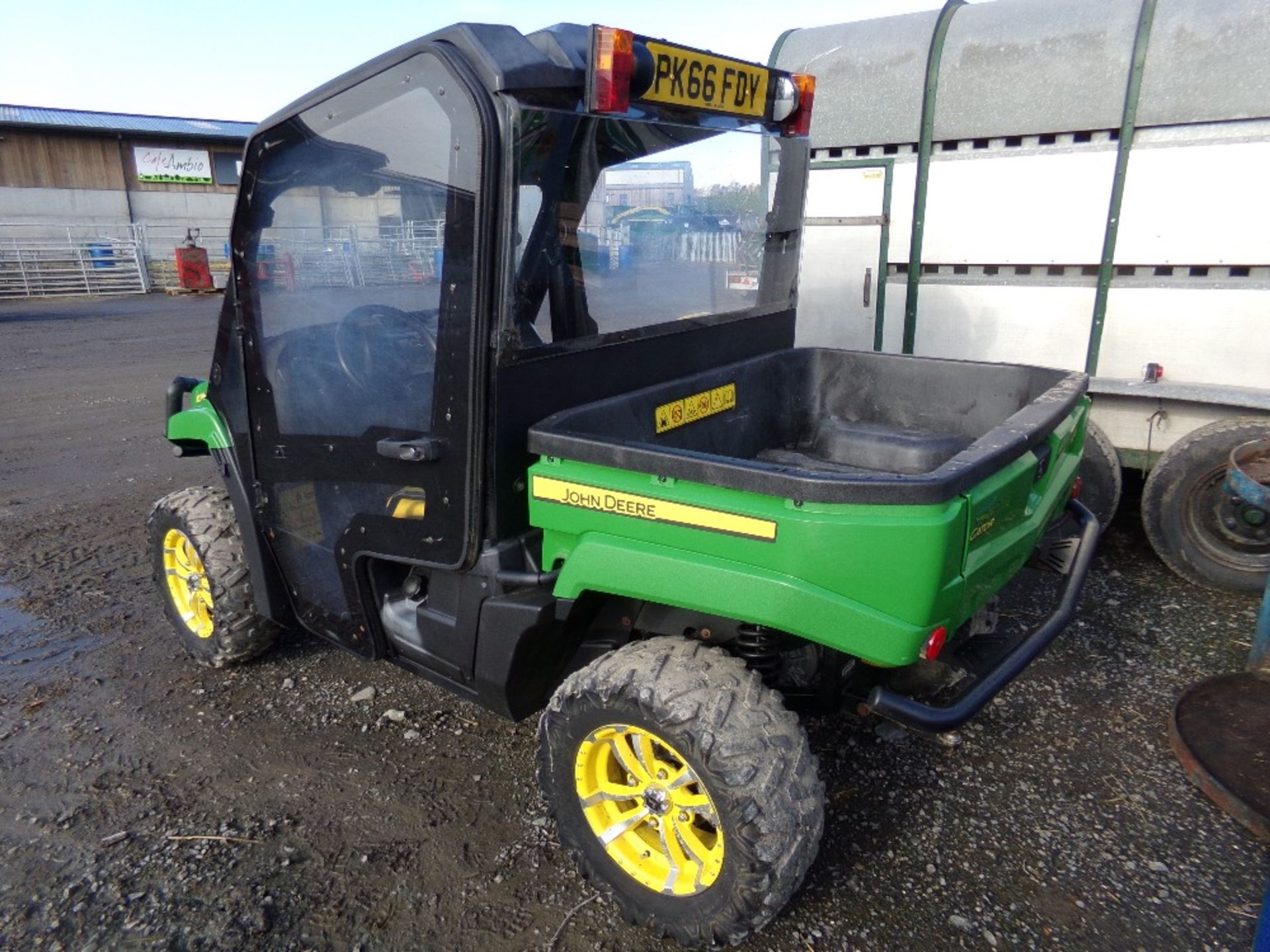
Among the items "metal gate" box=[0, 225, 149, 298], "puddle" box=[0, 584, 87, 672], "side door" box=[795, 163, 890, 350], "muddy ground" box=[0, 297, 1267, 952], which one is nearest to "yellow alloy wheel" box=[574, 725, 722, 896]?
"muddy ground" box=[0, 297, 1267, 952]

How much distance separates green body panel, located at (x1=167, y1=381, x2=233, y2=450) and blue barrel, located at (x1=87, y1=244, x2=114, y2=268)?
21123 mm

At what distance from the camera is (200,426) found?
3.35 metres

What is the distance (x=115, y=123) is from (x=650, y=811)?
3019 centimetres

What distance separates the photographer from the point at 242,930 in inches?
93.2

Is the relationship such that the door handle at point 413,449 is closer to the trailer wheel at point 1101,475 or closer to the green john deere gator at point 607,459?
the green john deere gator at point 607,459

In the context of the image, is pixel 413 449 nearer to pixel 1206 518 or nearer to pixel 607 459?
pixel 607 459

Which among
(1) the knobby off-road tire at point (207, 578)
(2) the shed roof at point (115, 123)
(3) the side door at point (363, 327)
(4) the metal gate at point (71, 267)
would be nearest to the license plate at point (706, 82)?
(3) the side door at point (363, 327)

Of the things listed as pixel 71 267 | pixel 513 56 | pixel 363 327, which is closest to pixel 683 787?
pixel 363 327

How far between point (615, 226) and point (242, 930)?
7.13ft

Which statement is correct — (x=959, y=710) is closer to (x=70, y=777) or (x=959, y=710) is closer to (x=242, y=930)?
(x=242, y=930)

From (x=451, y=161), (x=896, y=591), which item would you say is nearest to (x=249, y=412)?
(x=451, y=161)

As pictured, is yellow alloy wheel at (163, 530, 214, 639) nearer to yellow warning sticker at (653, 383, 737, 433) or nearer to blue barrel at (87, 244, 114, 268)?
yellow warning sticker at (653, 383, 737, 433)

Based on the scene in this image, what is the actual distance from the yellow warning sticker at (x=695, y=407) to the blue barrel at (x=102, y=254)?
22.5 metres

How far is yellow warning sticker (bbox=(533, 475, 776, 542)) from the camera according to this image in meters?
2.04
